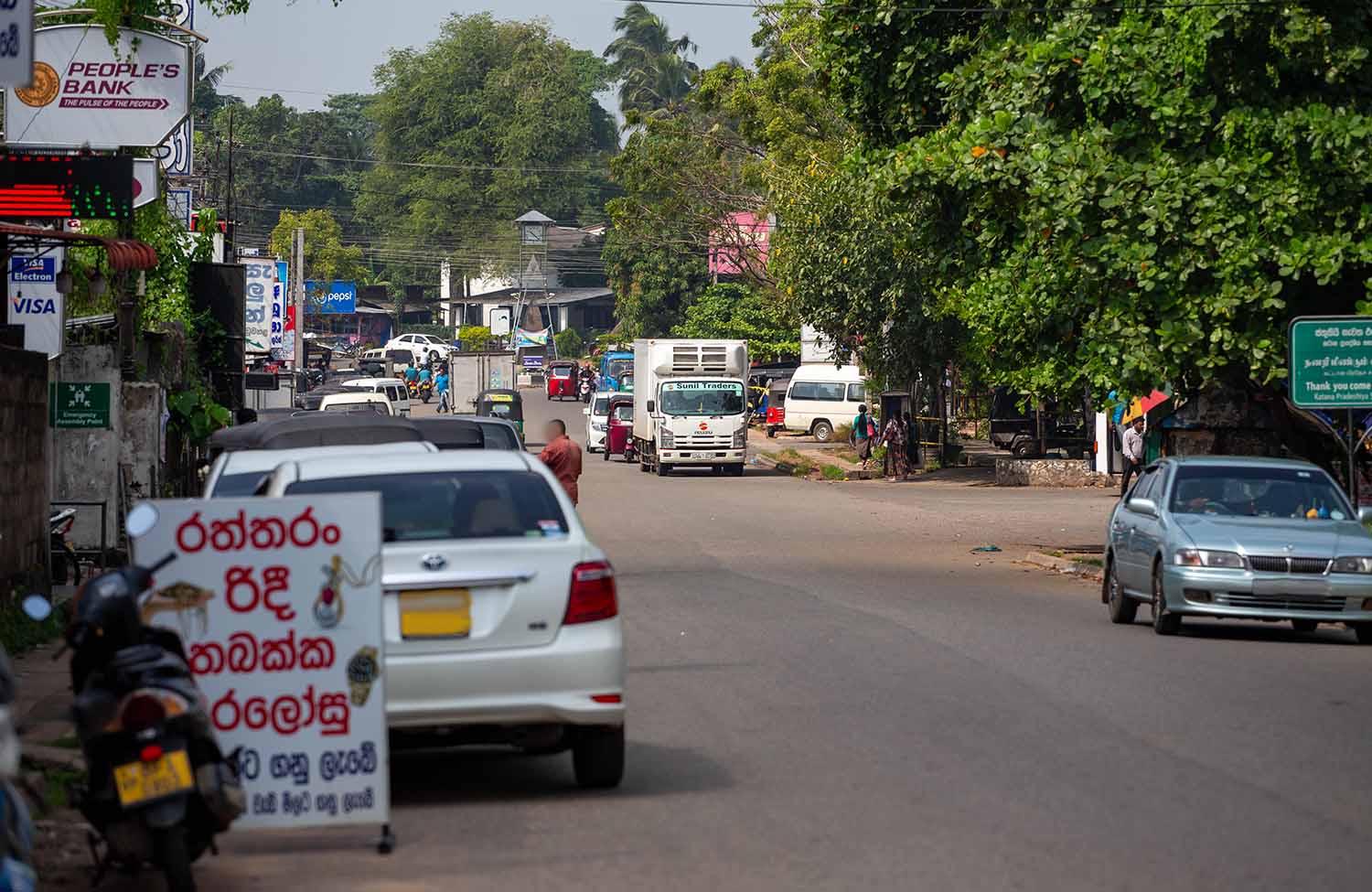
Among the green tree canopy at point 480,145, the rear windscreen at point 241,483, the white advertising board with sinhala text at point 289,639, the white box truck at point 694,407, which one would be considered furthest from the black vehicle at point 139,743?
the green tree canopy at point 480,145

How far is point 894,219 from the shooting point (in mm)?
43125

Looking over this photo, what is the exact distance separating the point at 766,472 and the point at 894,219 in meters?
9.98

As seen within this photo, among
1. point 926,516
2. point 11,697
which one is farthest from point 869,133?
point 11,697

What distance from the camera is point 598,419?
57250 mm

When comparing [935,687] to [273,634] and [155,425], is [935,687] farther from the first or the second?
[155,425]

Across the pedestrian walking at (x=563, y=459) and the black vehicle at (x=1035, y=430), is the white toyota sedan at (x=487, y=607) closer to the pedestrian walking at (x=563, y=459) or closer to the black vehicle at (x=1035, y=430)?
the pedestrian walking at (x=563, y=459)

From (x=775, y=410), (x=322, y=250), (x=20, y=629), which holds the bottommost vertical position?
(x=20, y=629)

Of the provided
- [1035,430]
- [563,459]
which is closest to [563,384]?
[1035,430]

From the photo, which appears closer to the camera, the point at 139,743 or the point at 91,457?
the point at 139,743

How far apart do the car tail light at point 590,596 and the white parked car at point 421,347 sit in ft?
294

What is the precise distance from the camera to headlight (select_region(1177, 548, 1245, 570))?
15.5 meters

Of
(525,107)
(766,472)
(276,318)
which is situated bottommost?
(766,472)

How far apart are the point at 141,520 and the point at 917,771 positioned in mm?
4323

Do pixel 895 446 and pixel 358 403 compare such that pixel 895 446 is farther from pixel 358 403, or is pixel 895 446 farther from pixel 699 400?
pixel 358 403
